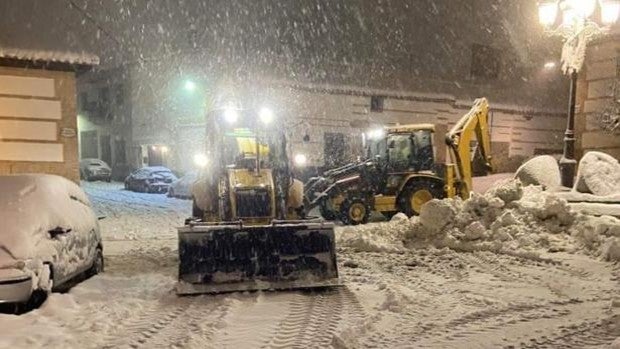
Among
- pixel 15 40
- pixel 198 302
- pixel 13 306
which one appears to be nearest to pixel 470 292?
pixel 198 302

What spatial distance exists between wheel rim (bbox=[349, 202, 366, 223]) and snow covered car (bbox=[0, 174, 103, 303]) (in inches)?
295

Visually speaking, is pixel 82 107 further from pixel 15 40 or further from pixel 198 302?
pixel 198 302

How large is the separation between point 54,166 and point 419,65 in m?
21.0

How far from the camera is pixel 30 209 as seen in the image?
245 inches

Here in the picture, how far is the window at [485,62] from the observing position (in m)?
32.4

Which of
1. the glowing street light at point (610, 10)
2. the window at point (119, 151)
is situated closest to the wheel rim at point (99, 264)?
the glowing street light at point (610, 10)

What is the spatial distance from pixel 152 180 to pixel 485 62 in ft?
67.3

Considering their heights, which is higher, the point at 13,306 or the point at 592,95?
the point at 592,95

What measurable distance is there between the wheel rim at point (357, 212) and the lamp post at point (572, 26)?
15.8ft

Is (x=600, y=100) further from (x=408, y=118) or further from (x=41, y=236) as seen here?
(x=41, y=236)

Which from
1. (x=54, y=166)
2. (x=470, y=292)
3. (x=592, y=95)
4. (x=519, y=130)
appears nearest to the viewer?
(x=470, y=292)

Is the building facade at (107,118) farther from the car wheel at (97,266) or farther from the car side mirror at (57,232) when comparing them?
the car side mirror at (57,232)

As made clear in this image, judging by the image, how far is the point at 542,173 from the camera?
44.0ft

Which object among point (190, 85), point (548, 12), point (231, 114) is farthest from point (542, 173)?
point (190, 85)
